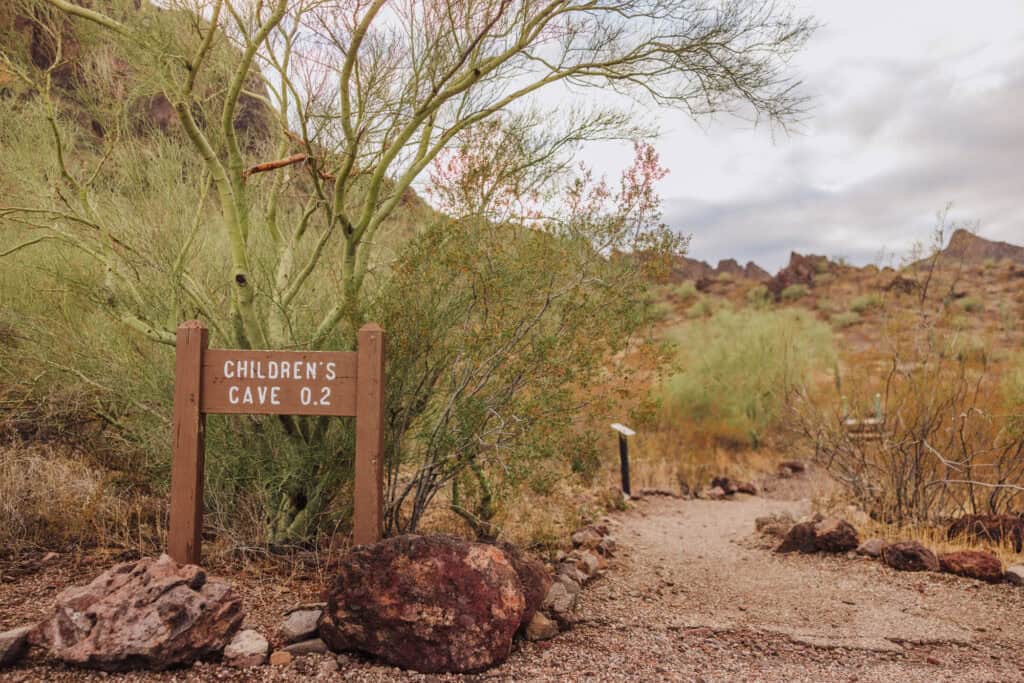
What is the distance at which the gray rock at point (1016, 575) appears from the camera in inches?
234

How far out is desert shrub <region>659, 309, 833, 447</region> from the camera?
15.2 meters

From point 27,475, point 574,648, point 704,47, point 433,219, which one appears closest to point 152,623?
point 574,648

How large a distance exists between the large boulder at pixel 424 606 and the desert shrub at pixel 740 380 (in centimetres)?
1023

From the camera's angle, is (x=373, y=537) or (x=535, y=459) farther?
(x=535, y=459)

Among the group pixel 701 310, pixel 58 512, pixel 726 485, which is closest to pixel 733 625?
pixel 58 512

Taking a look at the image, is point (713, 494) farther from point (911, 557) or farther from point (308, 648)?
point (308, 648)

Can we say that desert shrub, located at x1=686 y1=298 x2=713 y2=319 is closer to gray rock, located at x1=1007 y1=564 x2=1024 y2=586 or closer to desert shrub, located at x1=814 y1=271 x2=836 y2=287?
desert shrub, located at x1=814 y1=271 x2=836 y2=287

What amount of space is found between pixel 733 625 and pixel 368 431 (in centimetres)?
272

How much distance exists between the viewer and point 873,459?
820cm

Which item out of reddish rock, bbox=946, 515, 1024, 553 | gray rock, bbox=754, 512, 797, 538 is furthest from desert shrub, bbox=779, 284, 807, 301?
reddish rock, bbox=946, 515, 1024, 553

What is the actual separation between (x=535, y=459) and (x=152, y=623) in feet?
8.08

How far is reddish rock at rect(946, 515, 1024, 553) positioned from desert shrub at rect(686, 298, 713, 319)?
91.3 feet

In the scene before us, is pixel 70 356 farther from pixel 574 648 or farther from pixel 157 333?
pixel 574 648

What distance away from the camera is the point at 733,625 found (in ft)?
16.6
